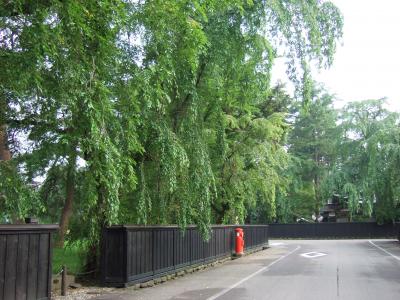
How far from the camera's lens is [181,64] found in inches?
442

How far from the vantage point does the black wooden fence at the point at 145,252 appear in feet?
38.3

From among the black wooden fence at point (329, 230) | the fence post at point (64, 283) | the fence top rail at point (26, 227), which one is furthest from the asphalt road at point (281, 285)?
the black wooden fence at point (329, 230)

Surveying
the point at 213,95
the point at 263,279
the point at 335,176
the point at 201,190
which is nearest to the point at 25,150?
the point at 201,190

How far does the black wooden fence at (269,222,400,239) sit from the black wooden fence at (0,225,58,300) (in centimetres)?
4474

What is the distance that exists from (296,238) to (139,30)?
142ft

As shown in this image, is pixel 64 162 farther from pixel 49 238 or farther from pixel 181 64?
pixel 181 64

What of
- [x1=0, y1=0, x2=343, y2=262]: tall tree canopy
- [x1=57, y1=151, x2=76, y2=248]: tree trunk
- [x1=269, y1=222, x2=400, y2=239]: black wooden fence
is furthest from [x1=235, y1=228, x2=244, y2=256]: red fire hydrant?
[x1=269, y1=222, x2=400, y2=239]: black wooden fence

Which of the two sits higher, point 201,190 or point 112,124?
point 112,124

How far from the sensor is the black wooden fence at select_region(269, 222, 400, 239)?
4923 centimetres

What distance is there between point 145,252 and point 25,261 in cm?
Result: 494

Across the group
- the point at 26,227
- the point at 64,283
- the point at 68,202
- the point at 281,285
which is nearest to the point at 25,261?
the point at 26,227

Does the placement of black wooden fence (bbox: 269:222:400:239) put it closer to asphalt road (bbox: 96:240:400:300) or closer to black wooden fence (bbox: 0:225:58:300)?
asphalt road (bbox: 96:240:400:300)

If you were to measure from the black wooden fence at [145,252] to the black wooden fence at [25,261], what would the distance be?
3.21 metres

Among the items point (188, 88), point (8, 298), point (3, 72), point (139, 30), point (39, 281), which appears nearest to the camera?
point (3, 72)
